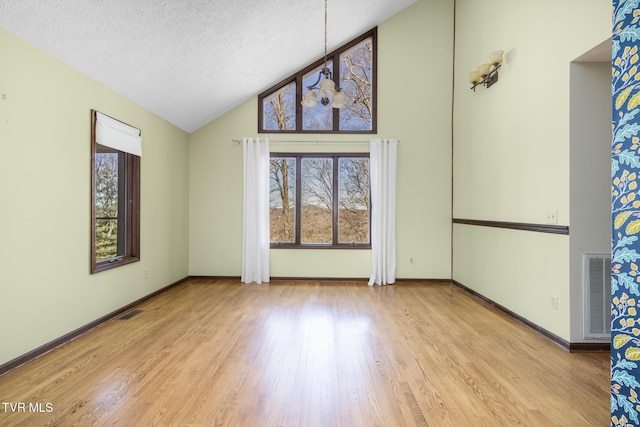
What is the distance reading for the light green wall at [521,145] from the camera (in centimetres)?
295

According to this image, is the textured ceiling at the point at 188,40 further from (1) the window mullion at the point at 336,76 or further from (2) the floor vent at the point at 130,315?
(2) the floor vent at the point at 130,315

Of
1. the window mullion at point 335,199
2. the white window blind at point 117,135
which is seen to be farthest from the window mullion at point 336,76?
the white window blind at point 117,135

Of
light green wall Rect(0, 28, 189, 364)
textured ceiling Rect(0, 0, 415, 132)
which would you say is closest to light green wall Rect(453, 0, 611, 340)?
textured ceiling Rect(0, 0, 415, 132)

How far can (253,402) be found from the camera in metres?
2.06

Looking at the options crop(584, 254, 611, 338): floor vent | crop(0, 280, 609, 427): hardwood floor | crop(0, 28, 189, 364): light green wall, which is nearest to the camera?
crop(0, 280, 609, 427): hardwood floor

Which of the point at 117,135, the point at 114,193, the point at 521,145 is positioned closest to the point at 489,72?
the point at 521,145

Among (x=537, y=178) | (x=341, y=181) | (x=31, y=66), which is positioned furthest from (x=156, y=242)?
(x=537, y=178)

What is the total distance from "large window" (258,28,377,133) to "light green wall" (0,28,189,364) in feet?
7.53

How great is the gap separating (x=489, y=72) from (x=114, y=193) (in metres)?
4.72

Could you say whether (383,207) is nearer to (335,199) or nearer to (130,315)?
(335,199)

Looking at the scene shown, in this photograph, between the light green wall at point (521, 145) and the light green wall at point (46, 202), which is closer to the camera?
the light green wall at point (46, 202)

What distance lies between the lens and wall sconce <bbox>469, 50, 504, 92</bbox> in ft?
13.1

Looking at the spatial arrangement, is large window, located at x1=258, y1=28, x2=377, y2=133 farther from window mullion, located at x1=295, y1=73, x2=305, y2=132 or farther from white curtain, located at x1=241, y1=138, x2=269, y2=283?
white curtain, located at x1=241, y1=138, x2=269, y2=283

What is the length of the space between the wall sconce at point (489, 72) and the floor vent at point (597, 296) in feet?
7.94
